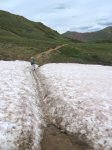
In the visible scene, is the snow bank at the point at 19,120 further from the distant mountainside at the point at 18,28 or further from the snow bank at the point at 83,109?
the distant mountainside at the point at 18,28

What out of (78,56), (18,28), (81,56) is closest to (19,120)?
(78,56)

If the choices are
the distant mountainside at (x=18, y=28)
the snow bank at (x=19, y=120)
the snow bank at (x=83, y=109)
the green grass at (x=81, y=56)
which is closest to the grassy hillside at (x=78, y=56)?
the green grass at (x=81, y=56)

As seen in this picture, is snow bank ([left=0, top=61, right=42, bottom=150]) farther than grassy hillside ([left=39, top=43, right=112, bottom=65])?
No

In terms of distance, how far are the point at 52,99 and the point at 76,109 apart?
4113 millimetres

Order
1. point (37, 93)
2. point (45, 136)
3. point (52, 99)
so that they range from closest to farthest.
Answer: point (45, 136) < point (52, 99) < point (37, 93)

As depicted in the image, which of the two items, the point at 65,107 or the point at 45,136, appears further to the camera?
the point at 65,107

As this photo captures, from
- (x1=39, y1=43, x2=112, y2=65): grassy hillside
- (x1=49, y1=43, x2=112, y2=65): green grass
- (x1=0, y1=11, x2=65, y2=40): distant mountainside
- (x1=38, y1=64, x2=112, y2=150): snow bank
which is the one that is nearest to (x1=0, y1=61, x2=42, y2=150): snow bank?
(x1=38, y1=64, x2=112, y2=150): snow bank

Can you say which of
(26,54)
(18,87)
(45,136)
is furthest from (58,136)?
(26,54)

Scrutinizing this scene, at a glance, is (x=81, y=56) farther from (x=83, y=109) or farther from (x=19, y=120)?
(x=19, y=120)

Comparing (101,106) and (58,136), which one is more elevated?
(101,106)

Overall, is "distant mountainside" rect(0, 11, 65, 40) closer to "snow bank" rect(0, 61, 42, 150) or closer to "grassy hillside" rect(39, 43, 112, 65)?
"grassy hillside" rect(39, 43, 112, 65)

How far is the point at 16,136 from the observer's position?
1983cm

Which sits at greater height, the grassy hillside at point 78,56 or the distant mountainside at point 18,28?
the distant mountainside at point 18,28

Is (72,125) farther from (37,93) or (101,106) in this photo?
(37,93)
